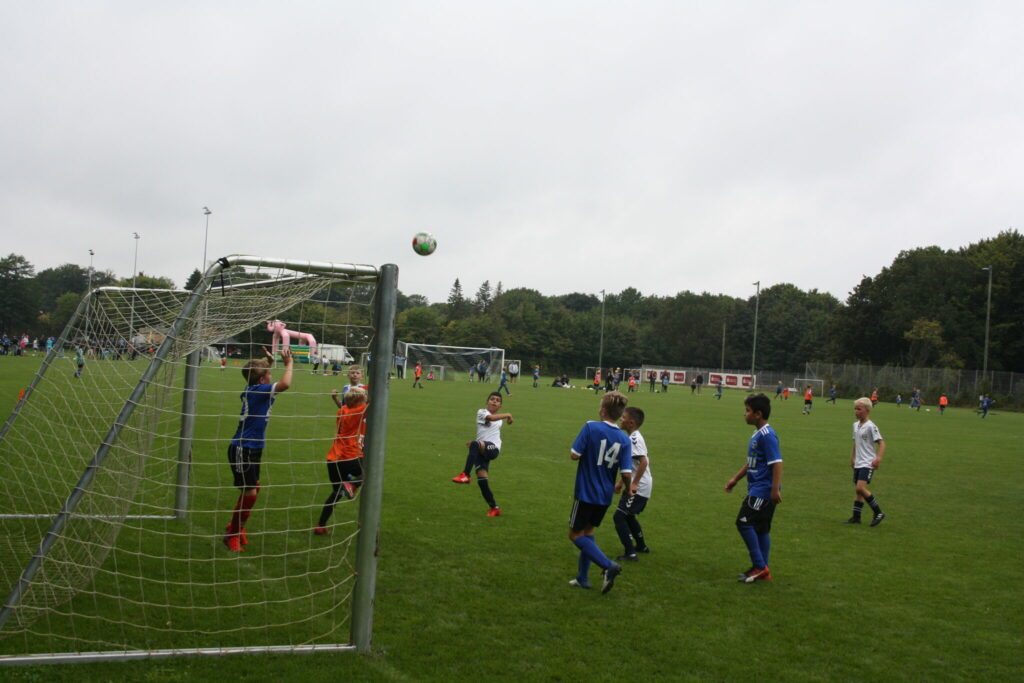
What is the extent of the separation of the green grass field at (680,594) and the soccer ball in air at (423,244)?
172 cm

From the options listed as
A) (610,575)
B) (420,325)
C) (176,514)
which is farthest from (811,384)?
(176,514)

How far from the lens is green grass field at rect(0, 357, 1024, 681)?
4.71 m

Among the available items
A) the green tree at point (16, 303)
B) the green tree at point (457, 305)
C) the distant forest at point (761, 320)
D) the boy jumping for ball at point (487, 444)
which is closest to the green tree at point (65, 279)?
the distant forest at point (761, 320)

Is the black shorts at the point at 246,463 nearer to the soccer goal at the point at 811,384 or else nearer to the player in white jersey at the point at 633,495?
the player in white jersey at the point at 633,495

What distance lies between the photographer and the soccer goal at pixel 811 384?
61.7m

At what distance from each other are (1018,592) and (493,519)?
5.25 metres

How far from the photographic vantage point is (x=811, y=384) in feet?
207

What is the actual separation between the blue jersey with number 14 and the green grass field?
868mm

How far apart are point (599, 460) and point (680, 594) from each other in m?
1.42

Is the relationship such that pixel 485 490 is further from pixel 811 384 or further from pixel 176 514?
pixel 811 384

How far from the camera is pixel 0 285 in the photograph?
278ft

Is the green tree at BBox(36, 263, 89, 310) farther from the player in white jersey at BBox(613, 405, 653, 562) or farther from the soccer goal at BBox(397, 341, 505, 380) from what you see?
the player in white jersey at BBox(613, 405, 653, 562)

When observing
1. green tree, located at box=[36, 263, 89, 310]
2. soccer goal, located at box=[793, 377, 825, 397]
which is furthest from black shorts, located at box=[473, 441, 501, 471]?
green tree, located at box=[36, 263, 89, 310]

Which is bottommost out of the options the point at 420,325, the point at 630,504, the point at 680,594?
the point at 680,594
